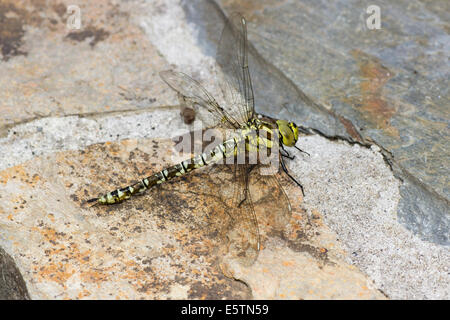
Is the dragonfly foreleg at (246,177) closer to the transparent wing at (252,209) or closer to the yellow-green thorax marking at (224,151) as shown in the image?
the transparent wing at (252,209)

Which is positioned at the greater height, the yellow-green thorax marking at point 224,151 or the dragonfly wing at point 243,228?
the yellow-green thorax marking at point 224,151

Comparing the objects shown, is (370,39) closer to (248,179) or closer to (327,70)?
(327,70)

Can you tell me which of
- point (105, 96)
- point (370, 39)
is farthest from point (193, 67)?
point (370, 39)

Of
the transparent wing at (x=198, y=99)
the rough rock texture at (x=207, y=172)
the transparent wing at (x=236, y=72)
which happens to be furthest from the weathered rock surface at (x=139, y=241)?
the transparent wing at (x=236, y=72)

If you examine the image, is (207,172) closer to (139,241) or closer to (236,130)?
(236,130)

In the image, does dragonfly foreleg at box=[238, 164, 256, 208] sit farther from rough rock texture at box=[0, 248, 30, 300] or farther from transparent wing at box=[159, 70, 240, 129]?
rough rock texture at box=[0, 248, 30, 300]

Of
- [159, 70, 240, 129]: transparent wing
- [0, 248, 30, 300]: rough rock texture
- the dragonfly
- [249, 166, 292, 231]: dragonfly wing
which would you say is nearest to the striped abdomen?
the dragonfly

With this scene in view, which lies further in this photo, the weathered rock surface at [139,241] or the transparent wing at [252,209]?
the transparent wing at [252,209]
